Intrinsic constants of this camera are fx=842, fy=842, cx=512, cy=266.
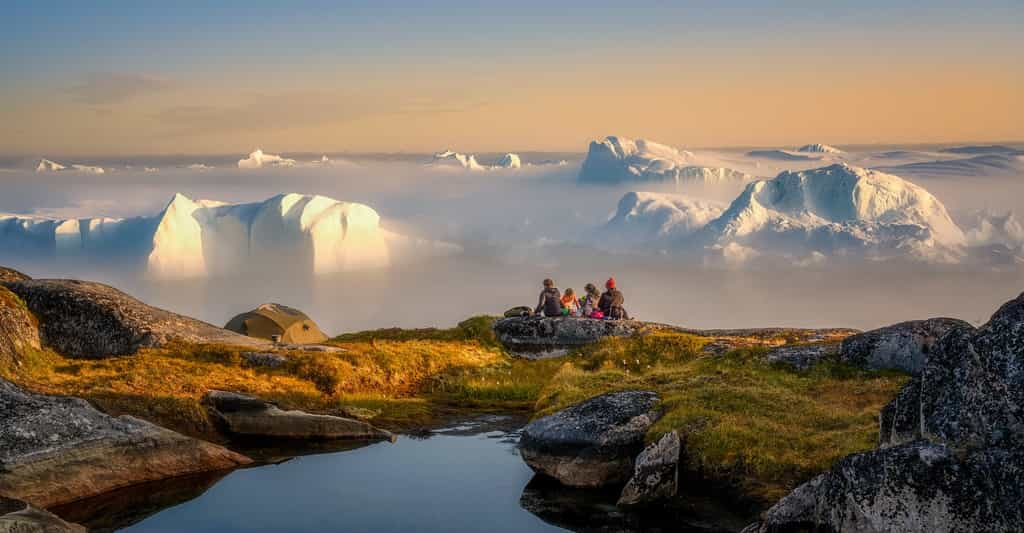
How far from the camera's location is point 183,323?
35969mm

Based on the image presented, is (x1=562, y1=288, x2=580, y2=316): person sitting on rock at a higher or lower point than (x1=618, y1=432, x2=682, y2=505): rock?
higher

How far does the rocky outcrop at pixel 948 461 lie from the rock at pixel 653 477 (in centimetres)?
428

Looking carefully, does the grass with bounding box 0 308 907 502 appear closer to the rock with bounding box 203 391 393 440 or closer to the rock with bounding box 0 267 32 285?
the rock with bounding box 203 391 393 440

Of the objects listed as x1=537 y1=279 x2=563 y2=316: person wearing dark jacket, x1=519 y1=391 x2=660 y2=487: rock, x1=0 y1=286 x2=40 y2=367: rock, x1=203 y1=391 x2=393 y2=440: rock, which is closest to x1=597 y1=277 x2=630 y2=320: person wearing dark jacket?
x1=537 y1=279 x2=563 y2=316: person wearing dark jacket

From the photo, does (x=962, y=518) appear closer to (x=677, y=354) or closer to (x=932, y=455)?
(x=932, y=455)

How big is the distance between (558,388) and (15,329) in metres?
19.5

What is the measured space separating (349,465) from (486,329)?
76.5 ft

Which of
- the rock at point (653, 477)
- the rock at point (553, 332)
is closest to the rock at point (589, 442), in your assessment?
the rock at point (653, 477)

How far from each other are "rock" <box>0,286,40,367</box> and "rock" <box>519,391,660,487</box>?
18555mm

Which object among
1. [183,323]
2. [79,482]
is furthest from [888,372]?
[183,323]

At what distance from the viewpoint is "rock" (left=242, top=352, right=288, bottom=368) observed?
3253 centimetres

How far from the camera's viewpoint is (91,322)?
32.8 m

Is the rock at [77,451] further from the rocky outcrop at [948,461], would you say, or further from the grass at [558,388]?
the rocky outcrop at [948,461]

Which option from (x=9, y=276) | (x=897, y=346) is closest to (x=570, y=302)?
(x=897, y=346)
